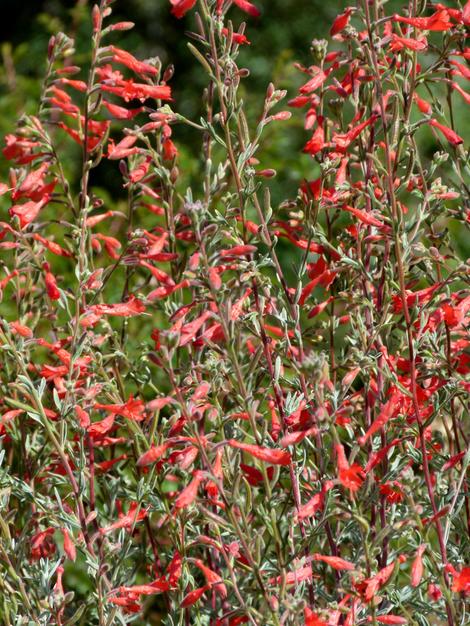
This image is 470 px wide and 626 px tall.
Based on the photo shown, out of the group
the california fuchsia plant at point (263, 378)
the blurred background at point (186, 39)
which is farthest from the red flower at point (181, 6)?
the blurred background at point (186, 39)

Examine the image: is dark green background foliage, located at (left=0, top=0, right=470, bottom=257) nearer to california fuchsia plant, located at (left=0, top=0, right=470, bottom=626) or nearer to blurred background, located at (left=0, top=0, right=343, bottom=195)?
blurred background, located at (left=0, top=0, right=343, bottom=195)

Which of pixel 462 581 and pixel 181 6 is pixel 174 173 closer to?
→ pixel 181 6

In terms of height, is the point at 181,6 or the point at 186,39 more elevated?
the point at 181,6

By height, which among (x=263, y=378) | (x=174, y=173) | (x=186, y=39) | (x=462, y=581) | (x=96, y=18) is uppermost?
(x=96, y=18)

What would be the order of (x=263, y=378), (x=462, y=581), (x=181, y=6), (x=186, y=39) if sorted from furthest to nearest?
1. (x=186, y=39)
2. (x=263, y=378)
3. (x=181, y=6)
4. (x=462, y=581)

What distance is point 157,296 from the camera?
2.54 metres

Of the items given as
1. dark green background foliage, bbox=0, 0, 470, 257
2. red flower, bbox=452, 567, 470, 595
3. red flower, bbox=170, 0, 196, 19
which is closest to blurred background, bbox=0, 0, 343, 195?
dark green background foliage, bbox=0, 0, 470, 257

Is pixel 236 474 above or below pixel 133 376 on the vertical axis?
above

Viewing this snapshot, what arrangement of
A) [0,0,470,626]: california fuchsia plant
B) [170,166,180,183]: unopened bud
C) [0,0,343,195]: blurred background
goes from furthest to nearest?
[0,0,343,195]: blurred background < [170,166,180,183]: unopened bud < [0,0,470,626]: california fuchsia plant

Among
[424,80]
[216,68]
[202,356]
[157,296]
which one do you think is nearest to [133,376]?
[202,356]

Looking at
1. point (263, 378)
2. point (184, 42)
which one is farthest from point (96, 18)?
point (184, 42)

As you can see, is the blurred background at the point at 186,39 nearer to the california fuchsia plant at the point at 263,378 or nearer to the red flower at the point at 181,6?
the california fuchsia plant at the point at 263,378

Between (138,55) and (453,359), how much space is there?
955cm

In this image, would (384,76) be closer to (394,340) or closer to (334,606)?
(394,340)
